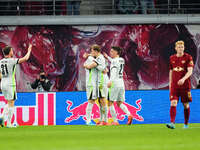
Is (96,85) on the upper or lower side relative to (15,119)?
upper

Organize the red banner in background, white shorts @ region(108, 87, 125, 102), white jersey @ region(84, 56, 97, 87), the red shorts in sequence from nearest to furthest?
the red shorts < white jersey @ region(84, 56, 97, 87) < white shorts @ region(108, 87, 125, 102) < the red banner in background

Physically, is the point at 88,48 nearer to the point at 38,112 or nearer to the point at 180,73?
the point at 38,112

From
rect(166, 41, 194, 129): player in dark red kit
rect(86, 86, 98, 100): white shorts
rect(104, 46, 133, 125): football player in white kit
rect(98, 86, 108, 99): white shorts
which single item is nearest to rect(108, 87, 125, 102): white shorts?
rect(104, 46, 133, 125): football player in white kit

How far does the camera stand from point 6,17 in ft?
78.0

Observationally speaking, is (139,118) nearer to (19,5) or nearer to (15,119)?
(15,119)

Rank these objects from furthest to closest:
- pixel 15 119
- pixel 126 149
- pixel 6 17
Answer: pixel 6 17 < pixel 15 119 < pixel 126 149

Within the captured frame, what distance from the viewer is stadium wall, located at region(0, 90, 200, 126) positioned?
17.2 m

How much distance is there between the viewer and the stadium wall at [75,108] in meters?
17.2

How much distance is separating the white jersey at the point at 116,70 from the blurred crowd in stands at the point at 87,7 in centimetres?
881

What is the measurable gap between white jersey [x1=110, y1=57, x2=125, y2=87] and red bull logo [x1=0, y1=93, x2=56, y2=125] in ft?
8.47

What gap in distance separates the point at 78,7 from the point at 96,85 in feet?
32.0

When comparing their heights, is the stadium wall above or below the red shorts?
below

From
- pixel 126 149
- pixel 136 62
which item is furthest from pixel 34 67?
pixel 126 149

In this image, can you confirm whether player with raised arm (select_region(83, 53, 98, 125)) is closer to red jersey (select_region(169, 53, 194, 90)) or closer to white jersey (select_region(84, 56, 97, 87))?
white jersey (select_region(84, 56, 97, 87))
